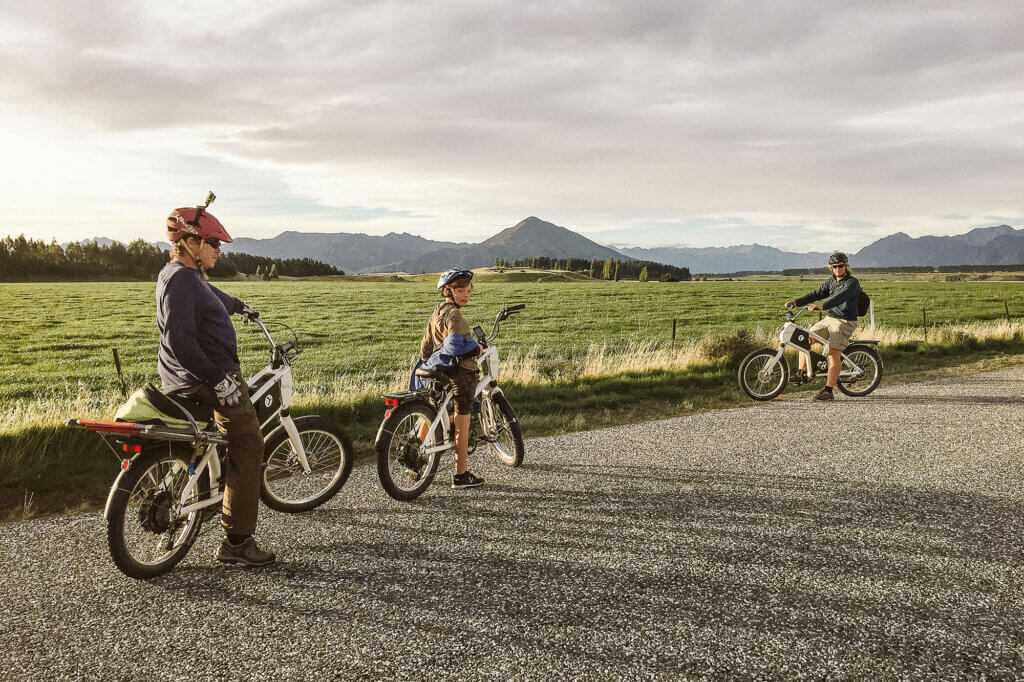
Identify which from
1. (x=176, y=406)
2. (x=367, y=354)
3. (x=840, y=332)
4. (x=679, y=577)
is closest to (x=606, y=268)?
(x=367, y=354)

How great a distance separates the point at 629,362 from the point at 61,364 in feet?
76.7

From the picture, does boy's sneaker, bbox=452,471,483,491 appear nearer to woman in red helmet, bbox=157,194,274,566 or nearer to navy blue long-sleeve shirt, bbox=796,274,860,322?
woman in red helmet, bbox=157,194,274,566

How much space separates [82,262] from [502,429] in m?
145

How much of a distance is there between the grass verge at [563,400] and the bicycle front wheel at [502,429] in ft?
5.37

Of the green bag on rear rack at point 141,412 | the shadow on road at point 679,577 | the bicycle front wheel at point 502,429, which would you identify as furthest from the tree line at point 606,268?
the green bag on rear rack at point 141,412

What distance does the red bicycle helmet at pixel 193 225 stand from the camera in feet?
12.7

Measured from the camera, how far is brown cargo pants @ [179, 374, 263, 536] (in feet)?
13.8

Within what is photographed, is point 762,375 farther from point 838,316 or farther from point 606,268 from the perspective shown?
point 606,268

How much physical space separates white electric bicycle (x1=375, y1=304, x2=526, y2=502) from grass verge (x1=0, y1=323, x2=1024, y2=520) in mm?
1668

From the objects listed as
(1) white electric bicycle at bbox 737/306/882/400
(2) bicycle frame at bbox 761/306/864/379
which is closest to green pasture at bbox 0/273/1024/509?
(1) white electric bicycle at bbox 737/306/882/400

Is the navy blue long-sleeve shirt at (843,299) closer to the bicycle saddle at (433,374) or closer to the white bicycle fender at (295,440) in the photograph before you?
the bicycle saddle at (433,374)

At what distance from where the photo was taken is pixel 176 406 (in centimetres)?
406

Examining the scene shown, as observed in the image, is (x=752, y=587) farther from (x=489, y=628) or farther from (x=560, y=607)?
(x=489, y=628)

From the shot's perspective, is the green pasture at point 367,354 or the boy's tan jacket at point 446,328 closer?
the boy's tan jacket at point 446,328
